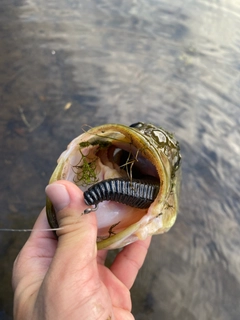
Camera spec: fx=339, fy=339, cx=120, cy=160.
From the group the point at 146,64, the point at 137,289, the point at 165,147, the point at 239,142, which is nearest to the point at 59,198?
the point at 165,147

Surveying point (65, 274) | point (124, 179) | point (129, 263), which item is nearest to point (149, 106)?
point (129, 263)

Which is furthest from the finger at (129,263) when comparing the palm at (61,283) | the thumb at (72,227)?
the thumb at (72,227)

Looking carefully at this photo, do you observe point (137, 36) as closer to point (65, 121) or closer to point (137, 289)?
point (65, 121)

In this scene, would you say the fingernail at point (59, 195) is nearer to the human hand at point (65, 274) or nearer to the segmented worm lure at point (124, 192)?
the human hand at point (65, 274)

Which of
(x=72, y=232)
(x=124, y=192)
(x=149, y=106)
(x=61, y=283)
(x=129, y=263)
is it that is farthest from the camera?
(x=149, y=106)

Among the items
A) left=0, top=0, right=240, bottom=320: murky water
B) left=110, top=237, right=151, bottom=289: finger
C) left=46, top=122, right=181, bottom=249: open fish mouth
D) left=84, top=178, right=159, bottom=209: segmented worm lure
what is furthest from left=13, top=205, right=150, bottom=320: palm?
left=0, top=0, right=240, bottom=320: murky water

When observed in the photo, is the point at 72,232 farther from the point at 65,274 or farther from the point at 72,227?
the point at 65,274
